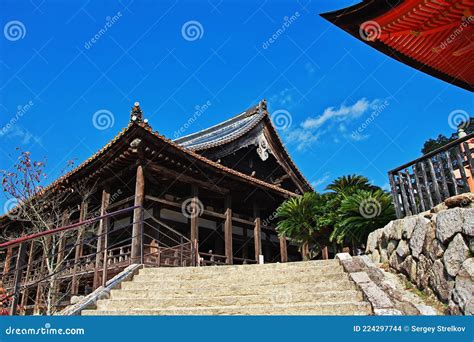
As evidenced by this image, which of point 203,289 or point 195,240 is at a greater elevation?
point 195,240

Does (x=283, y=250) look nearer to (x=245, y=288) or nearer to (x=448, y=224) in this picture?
(x=245, y=288)

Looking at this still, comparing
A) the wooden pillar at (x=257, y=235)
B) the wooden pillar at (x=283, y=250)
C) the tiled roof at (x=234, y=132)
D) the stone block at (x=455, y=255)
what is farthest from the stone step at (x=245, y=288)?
the wooden pillar at (x=283, y=250)

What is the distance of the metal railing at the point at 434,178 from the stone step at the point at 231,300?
5.79 ft

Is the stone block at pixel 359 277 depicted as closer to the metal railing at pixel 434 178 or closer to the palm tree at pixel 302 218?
the metal railing at pixel 434 178

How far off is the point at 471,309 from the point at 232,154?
10.6 metres

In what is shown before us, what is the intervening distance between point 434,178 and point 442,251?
1.28 metres

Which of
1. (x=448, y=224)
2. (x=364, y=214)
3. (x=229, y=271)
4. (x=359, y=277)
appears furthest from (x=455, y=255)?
(x=229, y=271)

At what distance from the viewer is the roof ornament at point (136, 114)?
27.6 ft

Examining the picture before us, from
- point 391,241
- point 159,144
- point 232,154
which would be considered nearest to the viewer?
point 391,241

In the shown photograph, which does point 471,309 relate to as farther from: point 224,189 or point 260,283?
point 224,189

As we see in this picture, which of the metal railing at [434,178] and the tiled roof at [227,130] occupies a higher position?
the tiled roof at [227,130]

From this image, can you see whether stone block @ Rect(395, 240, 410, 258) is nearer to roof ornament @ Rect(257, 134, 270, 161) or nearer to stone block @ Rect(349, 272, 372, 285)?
stone block @ Rect(349, 272, 372, 285)

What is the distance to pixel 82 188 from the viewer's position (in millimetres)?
11109

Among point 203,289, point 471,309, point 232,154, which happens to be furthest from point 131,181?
point 471,309
